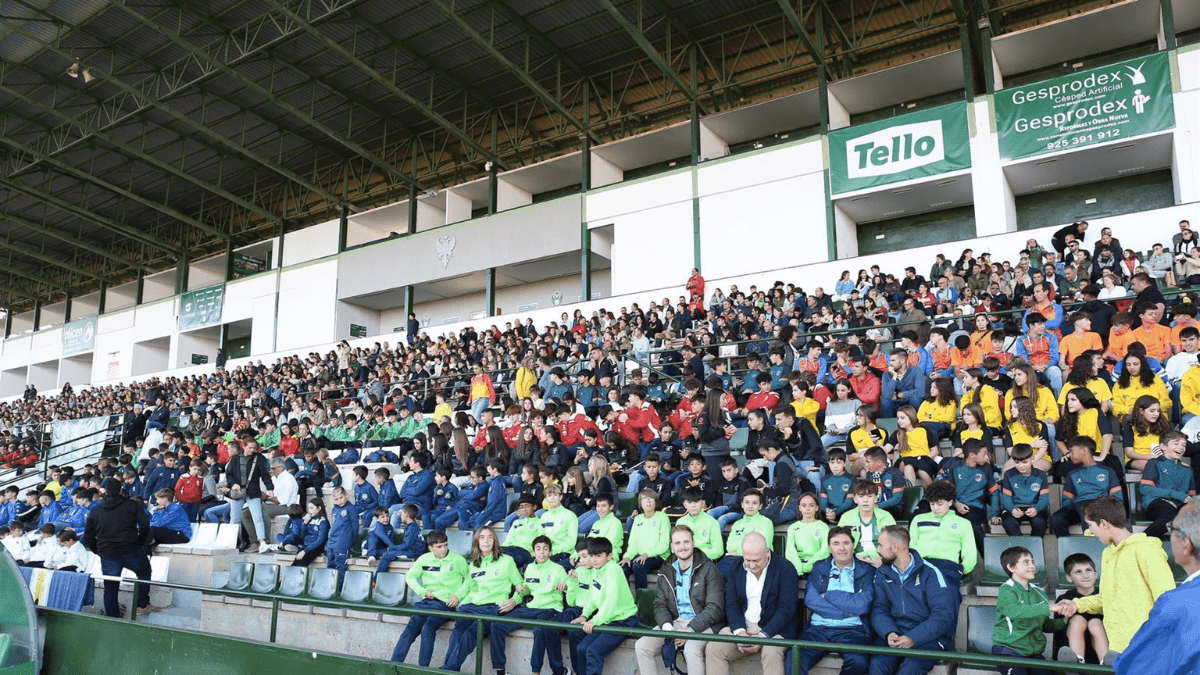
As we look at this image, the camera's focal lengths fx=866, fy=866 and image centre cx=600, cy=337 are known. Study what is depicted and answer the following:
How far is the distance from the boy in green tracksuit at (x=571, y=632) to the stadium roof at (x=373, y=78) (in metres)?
14.5

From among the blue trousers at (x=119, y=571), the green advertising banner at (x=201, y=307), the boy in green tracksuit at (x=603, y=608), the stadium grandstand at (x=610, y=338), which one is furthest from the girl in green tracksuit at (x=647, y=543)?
the green advertising banner at (x=201, y=307)

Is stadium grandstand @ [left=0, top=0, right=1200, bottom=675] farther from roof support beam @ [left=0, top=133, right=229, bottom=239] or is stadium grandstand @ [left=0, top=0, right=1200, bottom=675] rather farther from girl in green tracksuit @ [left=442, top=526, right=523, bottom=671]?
roof support beam @ [left=0, top=133, right=229, bottom=239]

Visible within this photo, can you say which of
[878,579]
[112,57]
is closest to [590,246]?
[112,57]

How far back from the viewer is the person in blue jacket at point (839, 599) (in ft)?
18.4

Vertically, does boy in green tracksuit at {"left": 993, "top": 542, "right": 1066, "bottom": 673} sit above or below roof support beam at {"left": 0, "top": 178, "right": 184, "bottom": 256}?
below

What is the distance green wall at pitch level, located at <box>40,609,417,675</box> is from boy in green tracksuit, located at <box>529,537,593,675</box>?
1.12 meters

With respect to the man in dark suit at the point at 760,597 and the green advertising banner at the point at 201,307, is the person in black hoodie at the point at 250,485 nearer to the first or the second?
the man in dark suit at the point at 760,597

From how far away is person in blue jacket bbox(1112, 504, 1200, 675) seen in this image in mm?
2262

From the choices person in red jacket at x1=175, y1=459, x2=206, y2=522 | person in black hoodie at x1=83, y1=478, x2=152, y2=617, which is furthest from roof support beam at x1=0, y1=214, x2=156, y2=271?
person in black hoodie at x1=83, y1=478, x2=152, y2=617

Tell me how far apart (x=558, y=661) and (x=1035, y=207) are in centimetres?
1742

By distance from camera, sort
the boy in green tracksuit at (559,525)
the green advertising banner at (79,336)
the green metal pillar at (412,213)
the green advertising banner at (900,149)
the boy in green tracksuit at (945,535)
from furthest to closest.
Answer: the green advertising banner at (79,336) < the green metal pillar at (412,213) < the green advertising banner at (900,149) < the boy in green tracksuit at (559,525) < the boy in green tracksuit at (945,535)

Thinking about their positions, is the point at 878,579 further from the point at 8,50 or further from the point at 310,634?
the point at 8,50

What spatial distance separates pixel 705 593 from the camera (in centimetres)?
623

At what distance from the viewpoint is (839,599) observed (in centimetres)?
571
